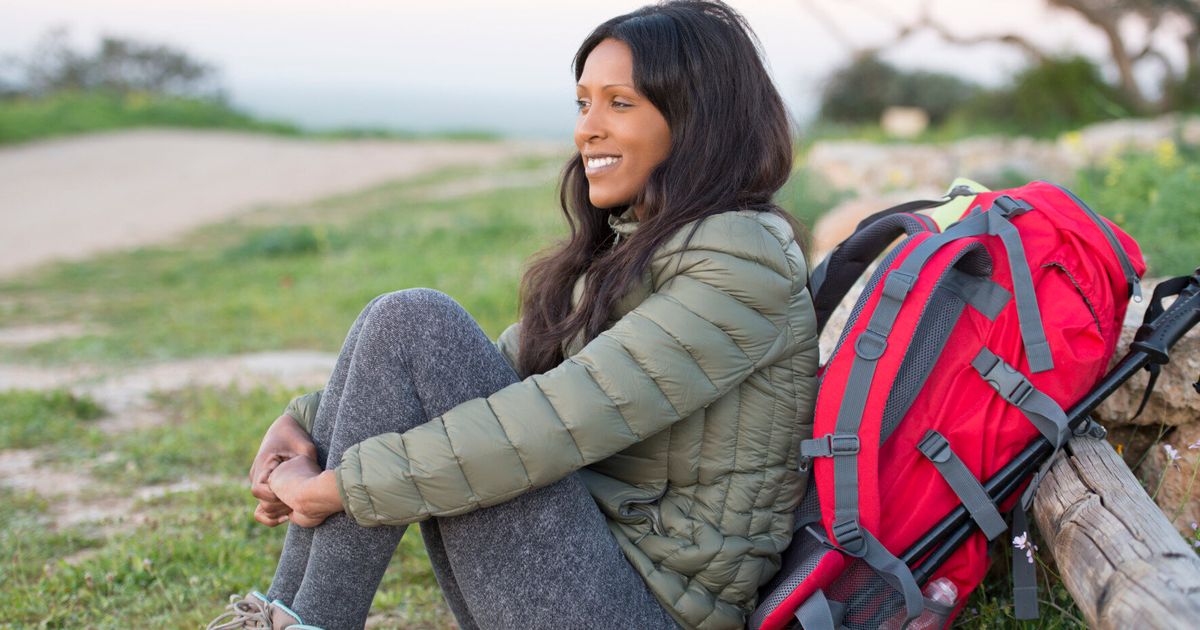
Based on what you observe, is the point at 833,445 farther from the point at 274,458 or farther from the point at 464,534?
the point at 274,458

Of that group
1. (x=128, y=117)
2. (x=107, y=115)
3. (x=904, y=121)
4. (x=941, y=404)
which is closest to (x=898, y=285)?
(x=941, y=404)

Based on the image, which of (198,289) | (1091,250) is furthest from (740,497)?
(198,289)

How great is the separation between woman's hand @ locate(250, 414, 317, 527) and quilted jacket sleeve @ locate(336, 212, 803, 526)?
13.0 inches

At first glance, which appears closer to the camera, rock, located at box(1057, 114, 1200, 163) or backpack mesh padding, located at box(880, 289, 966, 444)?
backpack mesh padding, located at box(880, 289, 966, 444)

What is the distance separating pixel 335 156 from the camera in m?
19.8

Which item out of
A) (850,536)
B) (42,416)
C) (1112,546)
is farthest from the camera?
(42,416)

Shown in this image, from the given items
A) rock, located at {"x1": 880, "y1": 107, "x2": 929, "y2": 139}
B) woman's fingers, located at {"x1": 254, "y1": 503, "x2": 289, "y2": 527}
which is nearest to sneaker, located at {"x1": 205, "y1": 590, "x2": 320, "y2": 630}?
woman's fingers, located at {"x1": 254, "y1": 503, "x2": 289, "y2": 527}

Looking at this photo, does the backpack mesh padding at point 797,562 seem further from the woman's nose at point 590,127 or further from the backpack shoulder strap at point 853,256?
the woman's nose at point 590,127

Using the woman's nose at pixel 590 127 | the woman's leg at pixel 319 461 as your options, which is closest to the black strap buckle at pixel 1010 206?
the woman's nose at pixel 590 127

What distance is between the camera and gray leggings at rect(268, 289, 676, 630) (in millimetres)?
1886

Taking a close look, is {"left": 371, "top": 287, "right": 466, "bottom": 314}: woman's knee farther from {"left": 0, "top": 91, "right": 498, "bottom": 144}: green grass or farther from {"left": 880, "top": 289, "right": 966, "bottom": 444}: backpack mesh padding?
{"left": 0, "top": 91, "right": 498, "bottom": 144}: green grass

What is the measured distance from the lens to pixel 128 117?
2014 cm

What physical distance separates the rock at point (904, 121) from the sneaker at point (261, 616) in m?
12.6

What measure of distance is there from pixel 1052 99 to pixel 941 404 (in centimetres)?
1281
